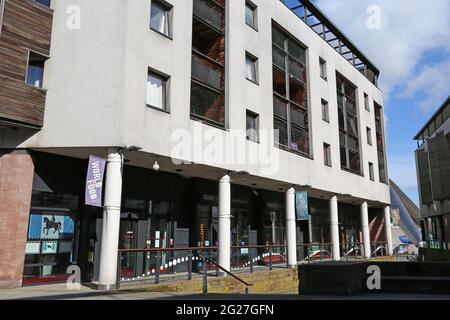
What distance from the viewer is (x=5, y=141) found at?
13.5 m

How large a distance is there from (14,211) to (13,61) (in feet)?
15.4

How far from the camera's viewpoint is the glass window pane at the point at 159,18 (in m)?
15.5

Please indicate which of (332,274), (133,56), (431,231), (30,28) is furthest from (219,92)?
(431,231)

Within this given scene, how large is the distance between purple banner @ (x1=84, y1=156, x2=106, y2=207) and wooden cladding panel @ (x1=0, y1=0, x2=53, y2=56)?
170 inches

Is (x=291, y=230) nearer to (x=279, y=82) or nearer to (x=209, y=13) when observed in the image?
(x=279, y=82)

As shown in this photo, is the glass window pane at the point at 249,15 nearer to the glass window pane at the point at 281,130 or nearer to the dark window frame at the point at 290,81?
the dark window frame at the point at 290,81

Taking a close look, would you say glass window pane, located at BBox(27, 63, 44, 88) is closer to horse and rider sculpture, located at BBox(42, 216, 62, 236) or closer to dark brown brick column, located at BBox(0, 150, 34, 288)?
dark brown brick column, located at BBox(0, 150, 34, 288)

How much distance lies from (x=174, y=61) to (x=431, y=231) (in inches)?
1912

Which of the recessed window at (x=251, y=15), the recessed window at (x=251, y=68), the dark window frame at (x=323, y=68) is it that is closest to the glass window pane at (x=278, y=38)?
the recessed window at (x=251, y=15)

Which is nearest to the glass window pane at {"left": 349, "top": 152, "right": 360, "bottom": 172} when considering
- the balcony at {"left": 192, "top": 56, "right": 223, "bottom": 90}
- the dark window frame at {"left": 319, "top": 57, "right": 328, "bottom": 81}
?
the dark window frame at {"left": 319, "top": 57, "right": 328, "bottom": 81}

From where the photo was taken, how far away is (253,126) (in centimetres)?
2002

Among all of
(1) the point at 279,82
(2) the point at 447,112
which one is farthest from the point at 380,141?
(1) the point at 279,82

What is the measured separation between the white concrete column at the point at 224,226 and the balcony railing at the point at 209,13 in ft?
22.5

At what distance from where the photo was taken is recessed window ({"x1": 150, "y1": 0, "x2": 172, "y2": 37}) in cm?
1550
